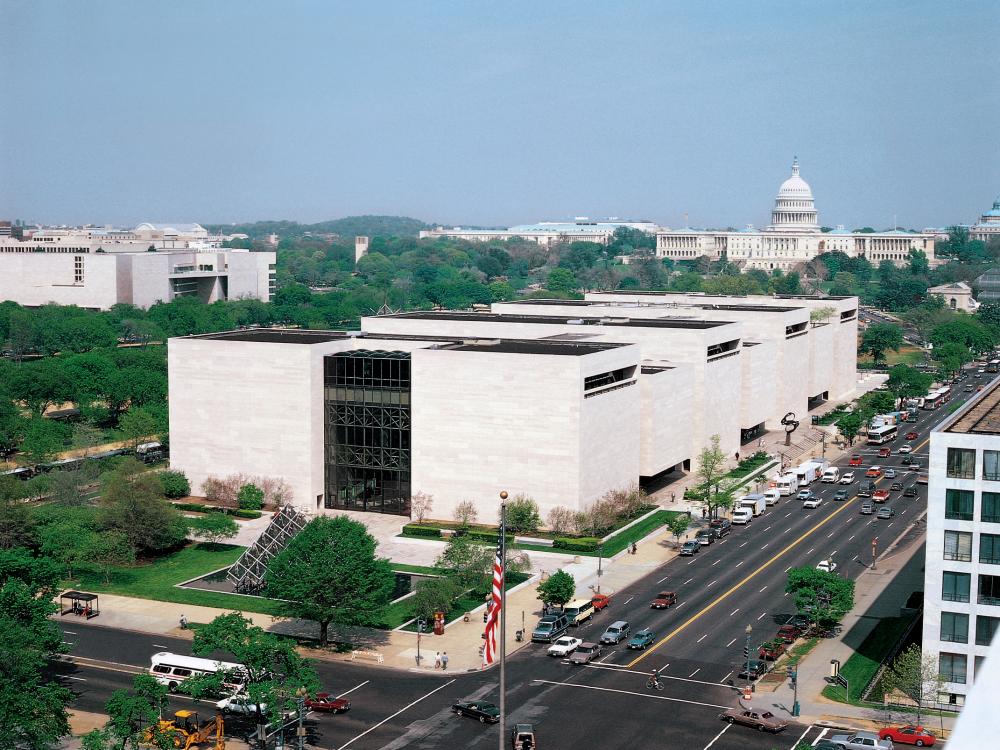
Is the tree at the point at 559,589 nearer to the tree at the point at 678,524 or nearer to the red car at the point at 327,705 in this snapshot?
the tree at the point at 678,524

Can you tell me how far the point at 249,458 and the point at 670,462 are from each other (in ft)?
95.9

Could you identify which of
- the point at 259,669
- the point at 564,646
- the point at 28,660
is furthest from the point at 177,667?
the point at 564,646

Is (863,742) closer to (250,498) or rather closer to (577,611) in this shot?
(577,611)

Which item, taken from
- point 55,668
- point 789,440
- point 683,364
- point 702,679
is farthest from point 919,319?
point 55,668

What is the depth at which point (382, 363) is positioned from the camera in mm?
74562

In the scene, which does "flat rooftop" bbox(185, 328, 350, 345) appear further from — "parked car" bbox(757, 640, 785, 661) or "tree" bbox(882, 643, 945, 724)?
"tree" bbox(882, 643, 945, 724)

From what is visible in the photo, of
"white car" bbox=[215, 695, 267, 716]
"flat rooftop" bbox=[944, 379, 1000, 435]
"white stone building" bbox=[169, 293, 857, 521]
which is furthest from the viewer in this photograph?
"white stone building" bbox=[169, 293, 857, 521]

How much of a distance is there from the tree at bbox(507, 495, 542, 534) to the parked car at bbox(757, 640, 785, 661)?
66.8 ft

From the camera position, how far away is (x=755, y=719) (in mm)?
41750

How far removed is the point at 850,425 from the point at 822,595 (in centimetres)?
4869

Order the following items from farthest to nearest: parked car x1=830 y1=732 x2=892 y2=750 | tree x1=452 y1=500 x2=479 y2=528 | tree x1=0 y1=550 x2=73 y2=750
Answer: tree x1=452 y1=500 x2=479 y2=528 → parked car x1=830 y1=732 x2=892 y2=750 → tree x1=0 y1=550 x2=73 y2=750

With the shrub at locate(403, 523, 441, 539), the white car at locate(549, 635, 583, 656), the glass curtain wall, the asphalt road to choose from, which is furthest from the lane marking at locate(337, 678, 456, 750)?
the glass curtain wall

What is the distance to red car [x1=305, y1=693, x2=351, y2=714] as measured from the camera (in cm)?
4322

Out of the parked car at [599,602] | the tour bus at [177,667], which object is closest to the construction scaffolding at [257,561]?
the tour bus at [177,667]
